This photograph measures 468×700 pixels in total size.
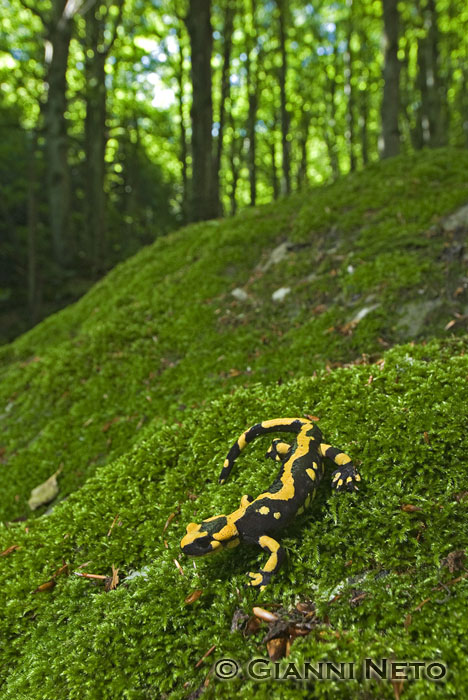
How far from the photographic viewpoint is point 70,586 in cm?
250

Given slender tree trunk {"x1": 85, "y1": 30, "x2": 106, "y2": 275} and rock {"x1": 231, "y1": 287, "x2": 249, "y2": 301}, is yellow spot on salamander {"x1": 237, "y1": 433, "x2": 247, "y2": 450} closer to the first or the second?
rock {"x1": 231, "y1": 287, "x2": 249, "y2": 301}

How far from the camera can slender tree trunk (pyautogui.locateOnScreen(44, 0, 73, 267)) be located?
45.9 feet

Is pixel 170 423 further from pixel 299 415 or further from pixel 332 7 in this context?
pixel 332 7

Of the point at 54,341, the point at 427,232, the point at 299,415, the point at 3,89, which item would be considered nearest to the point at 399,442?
the point at 299,415

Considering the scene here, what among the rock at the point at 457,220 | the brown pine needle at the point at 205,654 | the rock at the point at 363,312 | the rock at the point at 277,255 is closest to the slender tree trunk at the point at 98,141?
the rock at the point at 277,255

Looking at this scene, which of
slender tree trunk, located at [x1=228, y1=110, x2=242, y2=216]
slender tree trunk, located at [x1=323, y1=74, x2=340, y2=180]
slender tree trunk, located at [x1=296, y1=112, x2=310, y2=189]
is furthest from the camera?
slender tree trunk, located at [x1=296, y1=112, x2=310, y2=189]

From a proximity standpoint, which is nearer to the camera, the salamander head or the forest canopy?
the salamander head

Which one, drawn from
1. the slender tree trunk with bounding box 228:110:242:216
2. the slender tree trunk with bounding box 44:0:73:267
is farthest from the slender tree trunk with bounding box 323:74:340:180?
the slender tree trunk with bounding box 44:0:73:267

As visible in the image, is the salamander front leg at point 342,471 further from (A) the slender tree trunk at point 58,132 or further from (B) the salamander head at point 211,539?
(A) the slender tree trunk at point 58,132

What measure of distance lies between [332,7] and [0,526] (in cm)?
2812

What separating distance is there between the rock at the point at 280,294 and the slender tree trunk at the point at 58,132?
1180 cm

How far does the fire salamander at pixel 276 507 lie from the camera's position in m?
2.14

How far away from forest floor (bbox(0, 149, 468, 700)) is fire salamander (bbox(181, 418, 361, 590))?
90 mm

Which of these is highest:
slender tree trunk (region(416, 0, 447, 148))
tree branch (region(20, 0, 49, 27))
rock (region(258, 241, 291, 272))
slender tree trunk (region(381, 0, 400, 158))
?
tree branch (region(20, 0, 49, 27))
